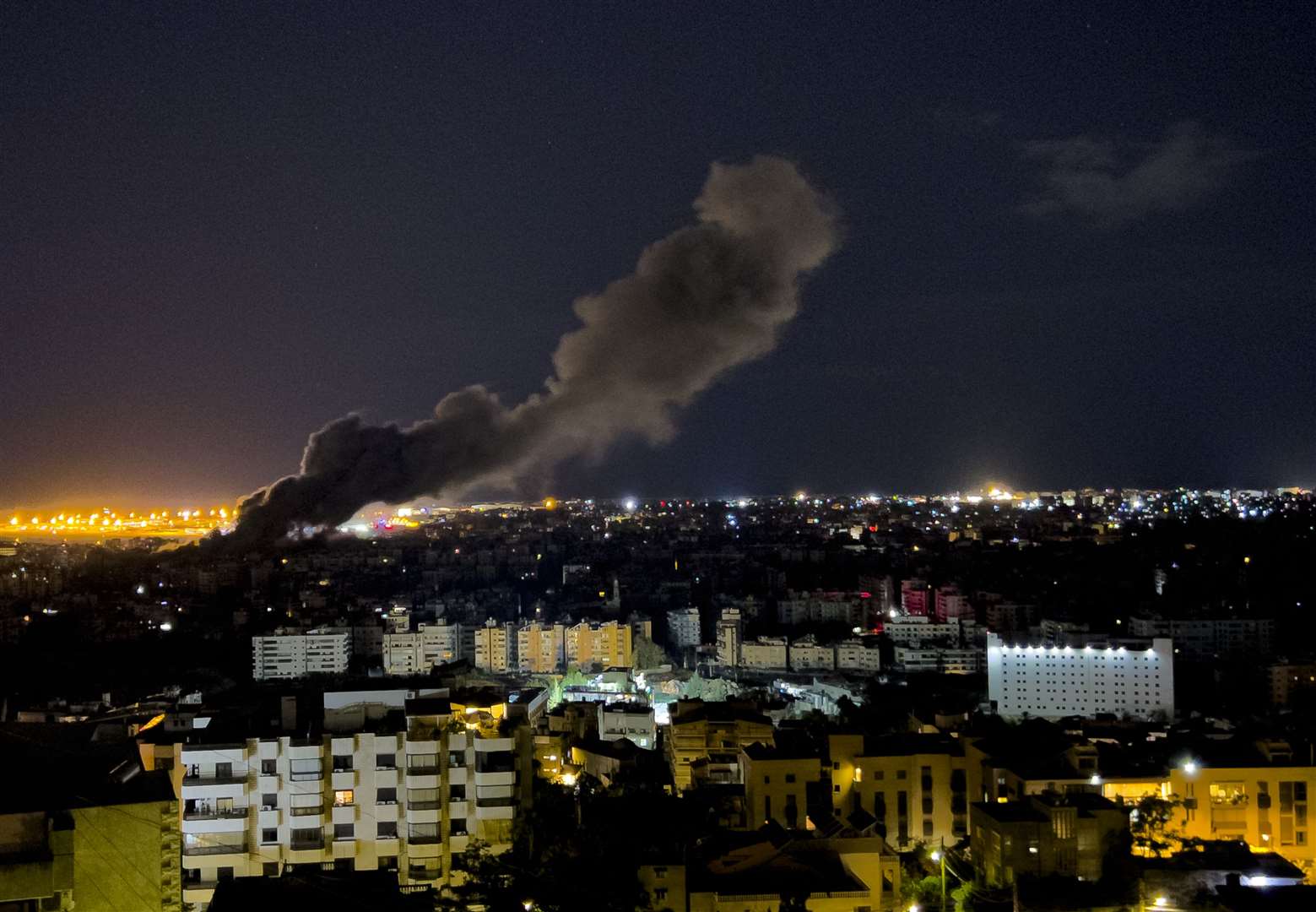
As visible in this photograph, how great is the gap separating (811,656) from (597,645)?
3714 millimetres

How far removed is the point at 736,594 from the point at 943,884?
2405cm

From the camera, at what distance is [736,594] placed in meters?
30.5

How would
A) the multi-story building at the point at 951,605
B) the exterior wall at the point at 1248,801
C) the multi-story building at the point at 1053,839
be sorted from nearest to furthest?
the multi-story building at the point at 1053,839 → the exterior wall at the point at 1248,801 → the multi-story building at the point at 951,605

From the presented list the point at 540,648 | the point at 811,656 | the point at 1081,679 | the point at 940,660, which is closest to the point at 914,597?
the point at 811,656

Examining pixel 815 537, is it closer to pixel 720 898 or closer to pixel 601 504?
pixel 601 504

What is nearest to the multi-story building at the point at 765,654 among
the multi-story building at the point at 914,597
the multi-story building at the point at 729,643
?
the multi-story building at the point at 729,643

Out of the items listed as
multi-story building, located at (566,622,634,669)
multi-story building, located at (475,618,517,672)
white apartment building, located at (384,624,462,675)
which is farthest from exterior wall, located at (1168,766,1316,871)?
multi-story building, located at (475,618,517,672)

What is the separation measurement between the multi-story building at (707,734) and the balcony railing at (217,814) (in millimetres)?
4748

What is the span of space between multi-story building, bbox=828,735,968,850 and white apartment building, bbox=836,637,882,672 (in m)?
13.0

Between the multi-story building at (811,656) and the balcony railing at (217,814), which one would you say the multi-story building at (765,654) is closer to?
the multi-story building at (811,656)

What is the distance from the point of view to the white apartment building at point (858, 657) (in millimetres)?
22094

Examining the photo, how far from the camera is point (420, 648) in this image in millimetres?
22938

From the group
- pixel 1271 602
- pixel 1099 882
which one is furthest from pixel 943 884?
pixel 1271 602

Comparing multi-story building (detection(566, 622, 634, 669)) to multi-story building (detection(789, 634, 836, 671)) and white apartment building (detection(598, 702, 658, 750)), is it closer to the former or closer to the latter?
multi-story building (detection(789, 634, 836, 671))
